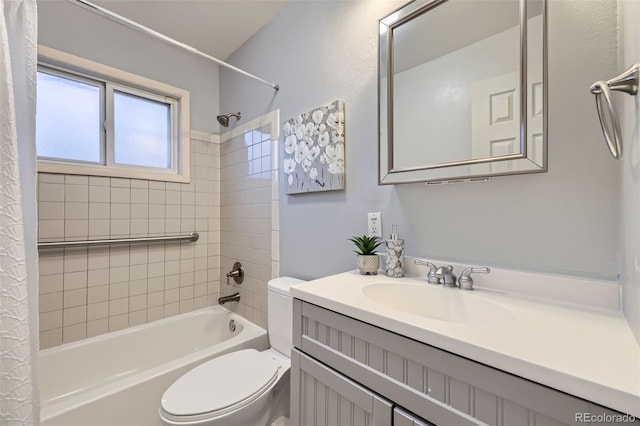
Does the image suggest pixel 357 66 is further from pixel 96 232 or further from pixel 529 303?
pixel 96 232

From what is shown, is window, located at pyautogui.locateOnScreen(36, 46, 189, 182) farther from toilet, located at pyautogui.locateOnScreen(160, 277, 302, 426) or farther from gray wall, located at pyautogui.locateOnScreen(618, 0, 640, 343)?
gray wall, located at pyautogui.locateOnScreen(618, 0, 640, 343)

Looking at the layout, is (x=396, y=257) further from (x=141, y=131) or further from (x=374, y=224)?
(x=141, y=131)

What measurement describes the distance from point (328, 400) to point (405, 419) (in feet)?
0.87

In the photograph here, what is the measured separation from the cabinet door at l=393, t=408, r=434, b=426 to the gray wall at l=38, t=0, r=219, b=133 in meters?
2.34

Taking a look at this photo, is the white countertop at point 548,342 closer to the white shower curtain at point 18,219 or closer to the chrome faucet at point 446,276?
the chrome faucet at point 446,276

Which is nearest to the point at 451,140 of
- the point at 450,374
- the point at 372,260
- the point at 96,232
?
the point at 372,260

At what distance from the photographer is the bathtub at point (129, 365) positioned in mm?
1163

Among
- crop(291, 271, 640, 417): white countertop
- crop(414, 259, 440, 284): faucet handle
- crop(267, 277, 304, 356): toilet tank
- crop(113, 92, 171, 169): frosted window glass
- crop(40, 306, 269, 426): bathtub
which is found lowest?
crop(40, 306, 269, 426): bathtub

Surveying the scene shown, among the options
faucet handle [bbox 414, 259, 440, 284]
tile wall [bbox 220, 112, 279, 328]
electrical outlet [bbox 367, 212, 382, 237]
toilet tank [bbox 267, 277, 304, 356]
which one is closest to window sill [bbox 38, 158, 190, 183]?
tile wall [bbox 220, 112, 279, 328]

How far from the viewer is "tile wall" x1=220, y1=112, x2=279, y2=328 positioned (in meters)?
1.82

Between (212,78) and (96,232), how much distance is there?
1509mm

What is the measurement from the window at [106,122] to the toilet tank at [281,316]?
129 cm

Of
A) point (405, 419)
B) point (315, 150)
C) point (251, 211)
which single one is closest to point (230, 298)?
point (251, 211)

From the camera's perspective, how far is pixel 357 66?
4.33ft
